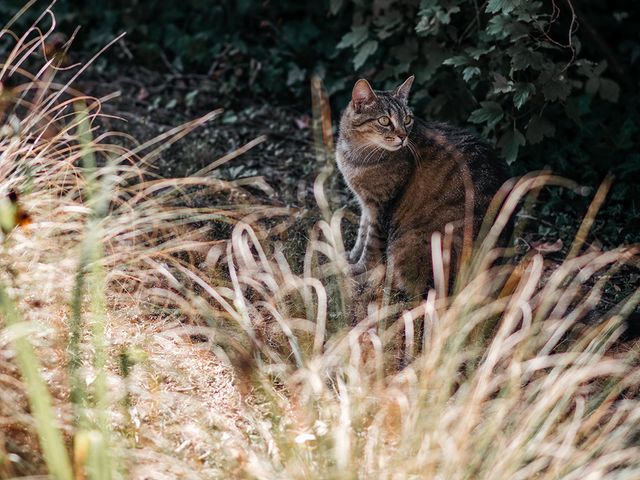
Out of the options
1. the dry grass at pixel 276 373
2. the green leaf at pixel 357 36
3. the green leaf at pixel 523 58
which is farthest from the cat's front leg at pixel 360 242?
the green leaf at pixel 357 36

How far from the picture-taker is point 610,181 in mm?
4375

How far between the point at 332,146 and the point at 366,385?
2.55 metres

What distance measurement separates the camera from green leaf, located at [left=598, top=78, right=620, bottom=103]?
425 centimetres

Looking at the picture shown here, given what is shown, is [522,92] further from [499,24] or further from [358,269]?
[358,269]

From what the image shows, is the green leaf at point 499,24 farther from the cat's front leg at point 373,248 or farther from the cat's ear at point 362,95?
the cat's front leg at point 373,248

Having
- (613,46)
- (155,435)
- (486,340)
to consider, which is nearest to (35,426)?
(155,435)

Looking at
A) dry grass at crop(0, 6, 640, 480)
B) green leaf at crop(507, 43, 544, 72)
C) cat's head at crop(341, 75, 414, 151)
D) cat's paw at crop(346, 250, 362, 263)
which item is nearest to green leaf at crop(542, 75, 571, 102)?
green leaf at crop(507, 43, 544, 72)

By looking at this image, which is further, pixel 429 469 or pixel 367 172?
pixel 367 172

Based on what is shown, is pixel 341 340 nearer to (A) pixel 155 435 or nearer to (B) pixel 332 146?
(A) pixel 155 435

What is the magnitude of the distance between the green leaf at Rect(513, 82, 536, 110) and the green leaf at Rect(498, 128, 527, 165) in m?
0.25

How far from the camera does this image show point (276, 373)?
2.82 m

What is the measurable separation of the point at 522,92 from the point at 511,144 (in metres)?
0.33

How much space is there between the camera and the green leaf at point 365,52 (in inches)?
181

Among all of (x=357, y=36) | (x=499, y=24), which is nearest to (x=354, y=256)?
(x=499, y=24)
